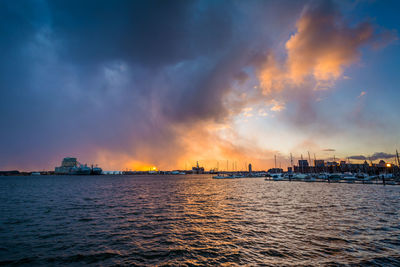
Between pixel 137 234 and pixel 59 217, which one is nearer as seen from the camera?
pixel 137 234

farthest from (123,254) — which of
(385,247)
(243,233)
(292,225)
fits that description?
(385,247)

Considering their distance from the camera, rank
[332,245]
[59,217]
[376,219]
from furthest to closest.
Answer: [59,217] → [376,219] → [332,245]

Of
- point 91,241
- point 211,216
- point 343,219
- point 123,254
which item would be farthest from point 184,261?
point 343,219

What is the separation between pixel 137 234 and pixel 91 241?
13.7 ft

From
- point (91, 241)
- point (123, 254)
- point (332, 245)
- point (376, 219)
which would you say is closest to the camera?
point (123, 254)

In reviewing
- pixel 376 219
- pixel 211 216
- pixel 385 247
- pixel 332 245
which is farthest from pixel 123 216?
pixel 376 219

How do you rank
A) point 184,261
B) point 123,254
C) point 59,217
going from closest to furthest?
1. point 184,261
2. point 123,254
3. point 59,217

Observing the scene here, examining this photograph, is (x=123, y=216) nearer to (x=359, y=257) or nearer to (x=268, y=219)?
(x=268, y=219)

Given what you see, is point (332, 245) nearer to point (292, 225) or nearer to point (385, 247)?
point (385, 247)

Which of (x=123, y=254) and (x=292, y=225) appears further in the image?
(x=292, y=225)

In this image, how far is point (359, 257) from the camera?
A: 1325cm

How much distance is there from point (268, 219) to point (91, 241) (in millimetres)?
21045

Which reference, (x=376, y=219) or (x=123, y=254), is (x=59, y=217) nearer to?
(x=123, y=254)

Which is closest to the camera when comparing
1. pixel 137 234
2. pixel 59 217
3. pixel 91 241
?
pixel 91 241
